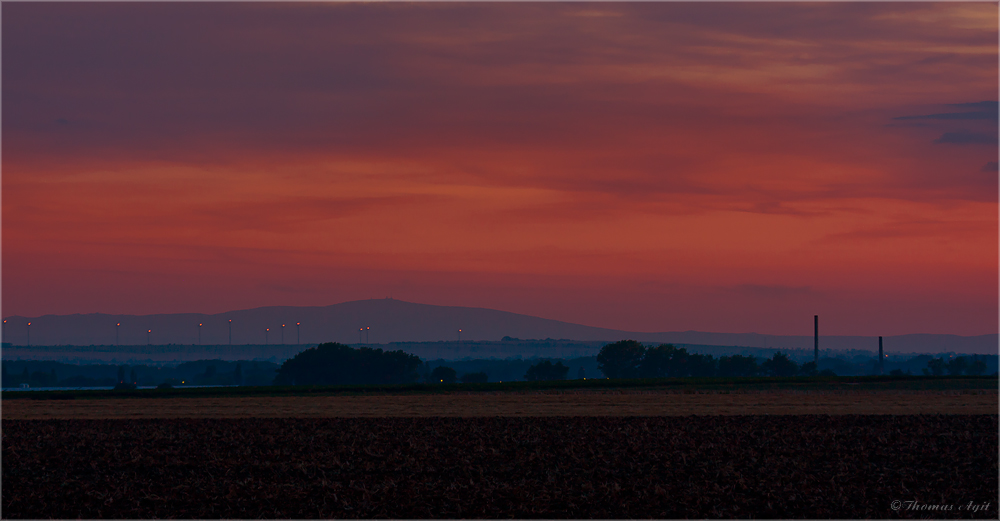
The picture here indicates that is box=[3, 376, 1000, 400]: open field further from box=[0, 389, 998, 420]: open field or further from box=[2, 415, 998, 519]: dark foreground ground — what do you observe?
box=[2, 415, 998, 519]: dark foreground ground

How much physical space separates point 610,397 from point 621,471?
141 feet

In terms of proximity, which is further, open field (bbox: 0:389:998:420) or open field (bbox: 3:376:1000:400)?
open field (bbox: 3:376:1000:400)

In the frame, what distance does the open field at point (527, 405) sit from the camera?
61062mm

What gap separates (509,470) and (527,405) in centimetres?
3452

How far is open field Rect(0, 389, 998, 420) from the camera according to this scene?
61062mm

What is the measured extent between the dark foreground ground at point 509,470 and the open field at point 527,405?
35.1 feet

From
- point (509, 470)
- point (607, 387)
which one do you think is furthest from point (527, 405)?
point (509, 470)

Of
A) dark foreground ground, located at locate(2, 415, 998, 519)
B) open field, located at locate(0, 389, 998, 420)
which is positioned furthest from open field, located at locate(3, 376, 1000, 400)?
dark foreground ground, located at locate(2, 415, 998, 519)

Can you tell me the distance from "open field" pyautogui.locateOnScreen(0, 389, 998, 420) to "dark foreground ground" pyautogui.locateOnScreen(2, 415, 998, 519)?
35.1ft

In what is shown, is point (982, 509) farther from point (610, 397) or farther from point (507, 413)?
point (610, 397)

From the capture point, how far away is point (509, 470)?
33938 mm

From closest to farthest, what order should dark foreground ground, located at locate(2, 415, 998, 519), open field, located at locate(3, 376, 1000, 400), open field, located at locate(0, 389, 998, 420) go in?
1. dark foreground ground, located at locate(2, 415, 998, 519)
2. open field, located at locate(0, 389, 998, 420)
3. open field, located at locate(3, 376, 1000, 400)

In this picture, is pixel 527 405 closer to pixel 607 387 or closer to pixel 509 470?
pixel 607 387

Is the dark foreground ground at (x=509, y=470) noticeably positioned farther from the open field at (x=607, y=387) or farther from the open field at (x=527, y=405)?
the open field at (x=607, y=387)
